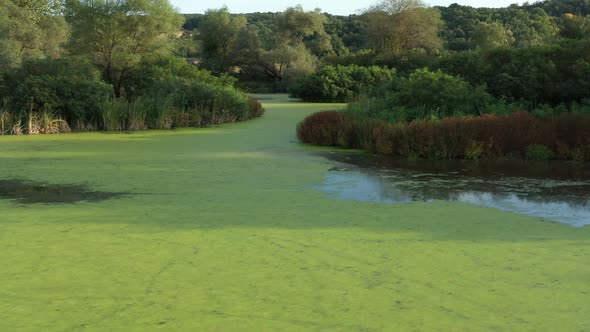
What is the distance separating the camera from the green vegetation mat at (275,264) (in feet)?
10.1

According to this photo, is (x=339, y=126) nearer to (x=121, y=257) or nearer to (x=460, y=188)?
(x=460, y=188)

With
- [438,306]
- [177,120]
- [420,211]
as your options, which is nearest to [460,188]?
[420,211]

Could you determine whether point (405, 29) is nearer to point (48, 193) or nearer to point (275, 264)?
point (48, 193)

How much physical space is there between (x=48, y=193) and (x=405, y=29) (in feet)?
120

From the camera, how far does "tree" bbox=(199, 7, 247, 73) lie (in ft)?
157

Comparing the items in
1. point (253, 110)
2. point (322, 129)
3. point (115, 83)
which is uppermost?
point (115, 83)

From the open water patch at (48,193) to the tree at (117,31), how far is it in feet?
38.0

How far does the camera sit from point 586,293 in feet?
11.0

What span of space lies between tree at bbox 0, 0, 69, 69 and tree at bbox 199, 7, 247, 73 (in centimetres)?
1512

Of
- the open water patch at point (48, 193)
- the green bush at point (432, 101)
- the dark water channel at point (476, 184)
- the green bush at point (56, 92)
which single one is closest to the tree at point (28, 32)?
the green bush at point (56, 92)

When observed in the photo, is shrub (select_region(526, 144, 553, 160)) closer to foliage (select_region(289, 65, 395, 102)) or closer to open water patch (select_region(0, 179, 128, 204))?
open water patch (select_region(0, 179, 128, 204))

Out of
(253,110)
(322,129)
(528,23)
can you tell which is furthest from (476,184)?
(528,23)

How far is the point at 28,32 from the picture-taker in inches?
1011

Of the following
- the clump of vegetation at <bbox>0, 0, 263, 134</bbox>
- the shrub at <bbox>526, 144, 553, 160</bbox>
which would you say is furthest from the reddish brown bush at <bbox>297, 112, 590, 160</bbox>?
the clump of vegetation at <bbox>0, 0, 263, 134</bbox>
